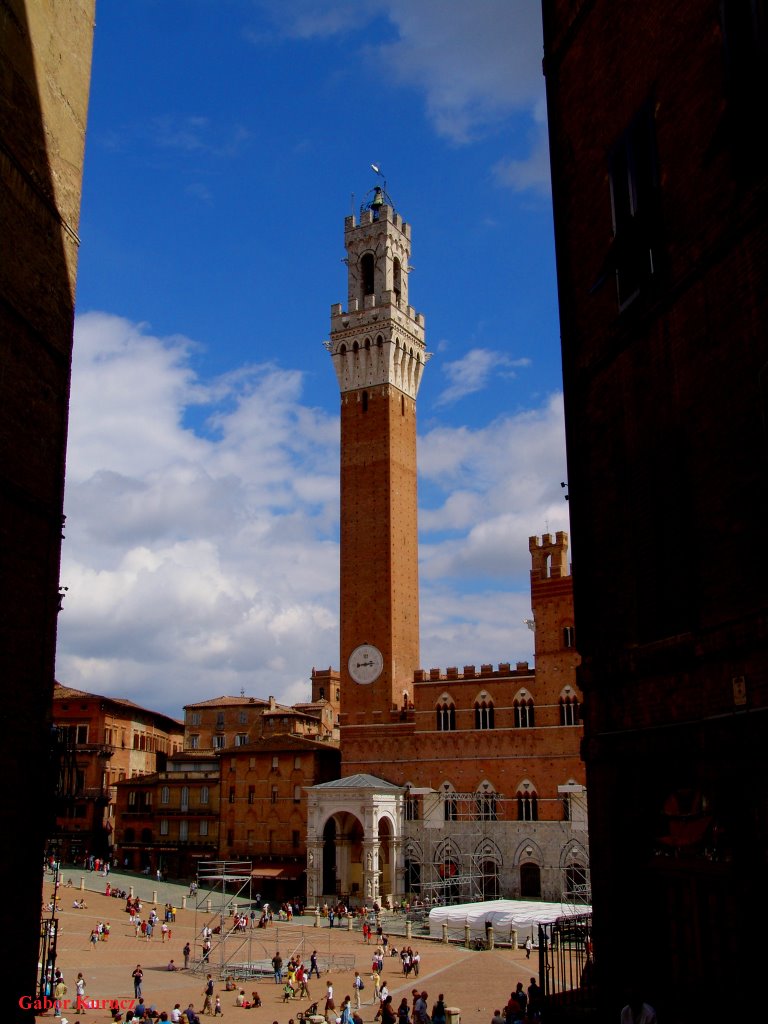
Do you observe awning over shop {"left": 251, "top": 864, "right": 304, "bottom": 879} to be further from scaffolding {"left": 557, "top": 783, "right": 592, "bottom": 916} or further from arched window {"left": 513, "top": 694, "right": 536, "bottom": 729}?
scaffolding {"left": 557, "top": 783, "right": 592, "bottom": 916}

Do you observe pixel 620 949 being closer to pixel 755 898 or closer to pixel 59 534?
pixel 755 898

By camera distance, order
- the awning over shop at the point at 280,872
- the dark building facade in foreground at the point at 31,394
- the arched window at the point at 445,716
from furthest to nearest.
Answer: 1. the arched window at the point at 445,716
2. the awning over shop at the point at 280,872
3. the dark building facade in foreground at the point at 31,394

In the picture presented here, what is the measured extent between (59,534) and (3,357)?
2.95m

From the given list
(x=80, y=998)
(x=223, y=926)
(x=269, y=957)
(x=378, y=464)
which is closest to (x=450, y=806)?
(x=223, y=926)

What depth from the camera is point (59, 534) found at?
1510 cm

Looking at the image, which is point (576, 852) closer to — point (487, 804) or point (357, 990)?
point (487, 804)

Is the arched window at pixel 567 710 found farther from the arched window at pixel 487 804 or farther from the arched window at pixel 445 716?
the arched window at pixel 445 716

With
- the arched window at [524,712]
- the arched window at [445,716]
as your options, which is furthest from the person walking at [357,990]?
the arched window at [445,716]

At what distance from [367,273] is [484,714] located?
30968mm

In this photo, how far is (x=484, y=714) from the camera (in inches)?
2143

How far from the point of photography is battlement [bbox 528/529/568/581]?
54.3 meters

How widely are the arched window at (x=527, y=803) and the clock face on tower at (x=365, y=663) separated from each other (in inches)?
427

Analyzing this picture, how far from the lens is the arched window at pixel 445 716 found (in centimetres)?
5517

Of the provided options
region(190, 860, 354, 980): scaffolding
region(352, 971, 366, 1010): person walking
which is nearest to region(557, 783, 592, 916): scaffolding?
region(190, 860, 354, 980): scaffolding
